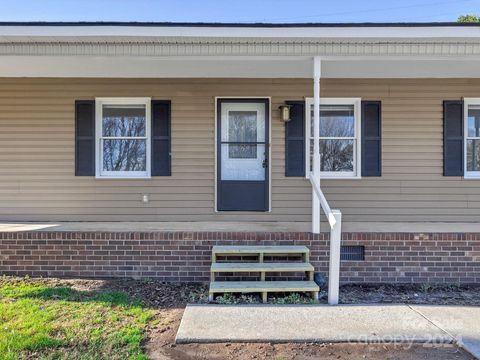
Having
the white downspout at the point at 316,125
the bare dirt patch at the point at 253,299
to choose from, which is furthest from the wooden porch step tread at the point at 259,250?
the bare dirt patch at the point at 253,299

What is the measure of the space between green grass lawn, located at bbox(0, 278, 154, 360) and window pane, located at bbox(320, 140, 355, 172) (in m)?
3.49

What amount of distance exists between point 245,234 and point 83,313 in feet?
6.18

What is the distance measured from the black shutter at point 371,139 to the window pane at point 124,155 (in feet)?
10.8

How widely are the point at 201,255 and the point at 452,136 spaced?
4.11 m

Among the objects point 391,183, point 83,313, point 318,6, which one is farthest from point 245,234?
point 318,6

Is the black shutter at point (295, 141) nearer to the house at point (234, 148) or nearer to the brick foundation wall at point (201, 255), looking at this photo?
the house at point (234, 148)

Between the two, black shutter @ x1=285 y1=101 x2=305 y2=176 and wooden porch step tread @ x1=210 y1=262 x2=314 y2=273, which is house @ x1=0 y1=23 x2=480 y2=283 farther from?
wooden porch step tread @ x1=210 y1=262 x2=314 y2=273

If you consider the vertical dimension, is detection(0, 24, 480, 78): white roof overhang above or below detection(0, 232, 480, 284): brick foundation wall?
above

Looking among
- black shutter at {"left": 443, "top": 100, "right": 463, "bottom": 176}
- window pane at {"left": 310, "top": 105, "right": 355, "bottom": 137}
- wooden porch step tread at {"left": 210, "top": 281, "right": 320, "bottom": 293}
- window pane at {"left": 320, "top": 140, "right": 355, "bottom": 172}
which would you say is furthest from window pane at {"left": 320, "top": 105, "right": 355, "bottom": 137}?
wooden porch step tread at {"left": 210, "top": 281, "right": 320, "bottom": 293}

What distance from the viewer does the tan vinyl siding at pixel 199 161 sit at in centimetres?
578

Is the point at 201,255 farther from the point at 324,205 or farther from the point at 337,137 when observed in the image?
the point at 337,137

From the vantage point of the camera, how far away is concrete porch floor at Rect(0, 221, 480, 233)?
15.8 ft

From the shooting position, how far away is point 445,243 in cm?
455

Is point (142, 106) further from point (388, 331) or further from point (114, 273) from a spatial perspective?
point (388, 331)
